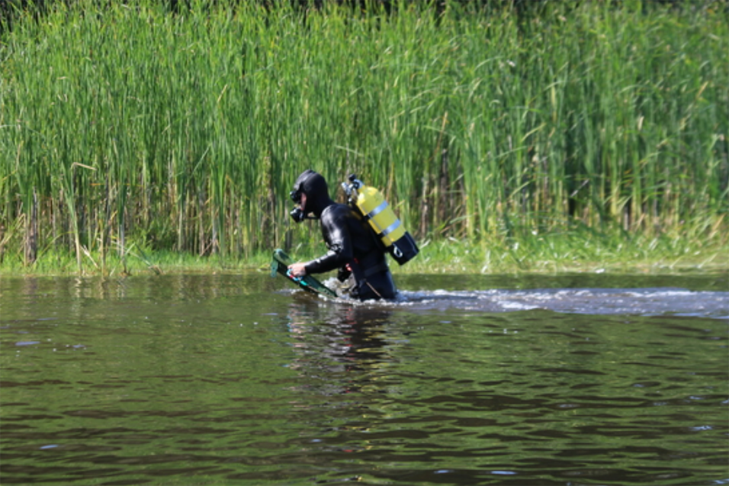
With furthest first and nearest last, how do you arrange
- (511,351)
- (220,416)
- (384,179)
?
1. (384,179)
2. (511,351)
3. (220,416)

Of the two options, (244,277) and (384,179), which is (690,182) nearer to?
(384,179)

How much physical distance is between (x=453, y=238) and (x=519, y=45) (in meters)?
2.54

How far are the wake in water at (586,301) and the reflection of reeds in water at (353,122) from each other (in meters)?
3.10

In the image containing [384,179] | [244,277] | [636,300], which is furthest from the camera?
[384,179]

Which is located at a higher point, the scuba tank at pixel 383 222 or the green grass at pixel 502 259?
the scuba tank at pixel 383 222

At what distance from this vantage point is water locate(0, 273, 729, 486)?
4402mm

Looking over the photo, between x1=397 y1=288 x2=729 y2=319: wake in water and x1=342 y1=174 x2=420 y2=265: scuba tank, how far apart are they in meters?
0.42

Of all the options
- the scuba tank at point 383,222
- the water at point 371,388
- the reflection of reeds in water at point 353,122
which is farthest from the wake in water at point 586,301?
the reflection of reeds in water at point 353,122

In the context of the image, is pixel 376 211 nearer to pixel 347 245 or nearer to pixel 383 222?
pixel 383 222

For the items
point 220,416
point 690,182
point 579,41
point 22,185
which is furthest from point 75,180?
point 220,416

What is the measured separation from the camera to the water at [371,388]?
440 centimetres

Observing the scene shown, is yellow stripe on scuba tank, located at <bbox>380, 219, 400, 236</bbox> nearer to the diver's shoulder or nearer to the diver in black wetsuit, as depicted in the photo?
the diver in black wetsuit

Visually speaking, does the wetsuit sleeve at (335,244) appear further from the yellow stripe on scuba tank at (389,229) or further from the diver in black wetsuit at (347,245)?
the yellow stripe on scuba tank at (389,229)

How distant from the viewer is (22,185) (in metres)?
12.2
